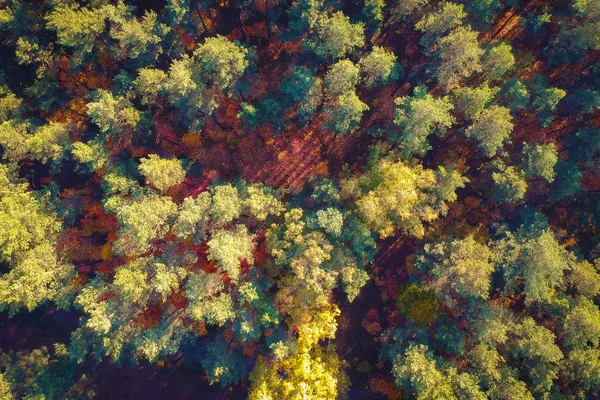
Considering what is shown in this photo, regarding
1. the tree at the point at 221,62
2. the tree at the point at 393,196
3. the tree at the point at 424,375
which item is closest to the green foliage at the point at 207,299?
the tree at the point at 393,196

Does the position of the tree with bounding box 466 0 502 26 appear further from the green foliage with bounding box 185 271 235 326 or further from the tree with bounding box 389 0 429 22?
the green foliage with bounding box 185 271 235 326

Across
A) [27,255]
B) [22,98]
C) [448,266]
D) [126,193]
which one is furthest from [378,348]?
[22,98]

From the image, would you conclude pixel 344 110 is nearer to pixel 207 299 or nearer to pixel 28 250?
pixel 207 299

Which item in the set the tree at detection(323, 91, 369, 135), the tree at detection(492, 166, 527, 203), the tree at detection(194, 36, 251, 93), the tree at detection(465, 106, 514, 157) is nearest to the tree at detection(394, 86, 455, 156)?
the tree at detection(465, 106, 514, 157)

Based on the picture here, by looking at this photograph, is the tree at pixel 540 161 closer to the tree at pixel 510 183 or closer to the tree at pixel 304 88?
the tree at pixel 510 183

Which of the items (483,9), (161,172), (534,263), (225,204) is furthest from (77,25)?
(534,263)

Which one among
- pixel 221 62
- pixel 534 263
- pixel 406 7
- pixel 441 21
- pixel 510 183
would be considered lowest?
pixel 221 62
